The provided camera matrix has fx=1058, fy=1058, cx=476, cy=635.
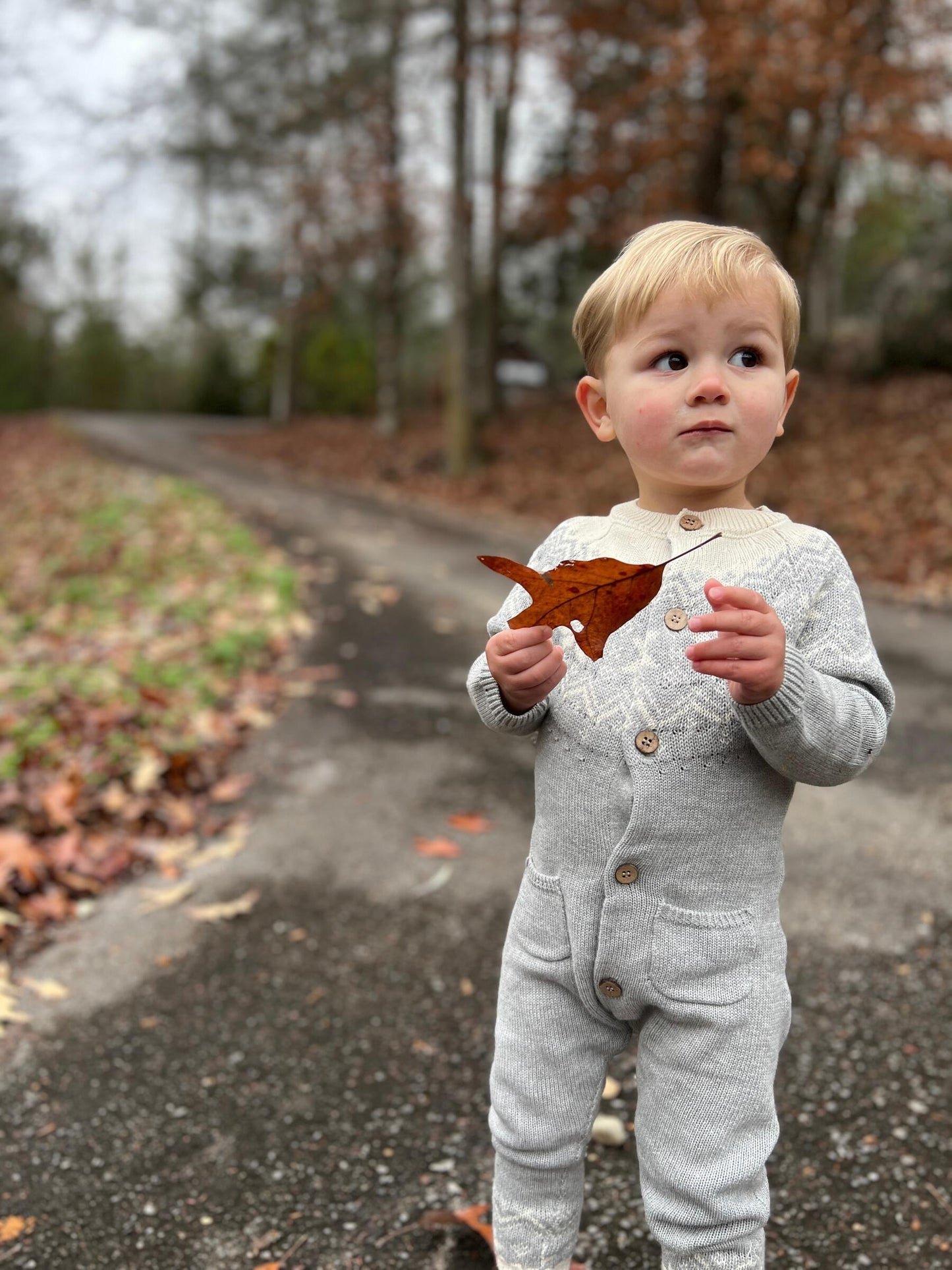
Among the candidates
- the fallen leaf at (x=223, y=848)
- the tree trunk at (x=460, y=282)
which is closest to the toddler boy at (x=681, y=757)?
the fallen leaf at (x=223, y=848)

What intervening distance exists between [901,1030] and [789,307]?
1.86 metres

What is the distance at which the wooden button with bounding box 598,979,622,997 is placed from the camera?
1.54 m

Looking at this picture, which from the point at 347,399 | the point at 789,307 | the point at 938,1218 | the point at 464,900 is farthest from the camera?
the point at 347,399

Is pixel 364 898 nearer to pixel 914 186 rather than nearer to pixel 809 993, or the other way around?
pixel 809 993

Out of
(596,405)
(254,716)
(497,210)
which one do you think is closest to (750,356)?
(596,405)

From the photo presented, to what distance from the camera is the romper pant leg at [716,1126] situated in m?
1.50

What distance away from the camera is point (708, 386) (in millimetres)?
1387

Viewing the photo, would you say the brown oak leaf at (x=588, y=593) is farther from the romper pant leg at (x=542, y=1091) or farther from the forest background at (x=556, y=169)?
the forest background at (x=556, y=169)

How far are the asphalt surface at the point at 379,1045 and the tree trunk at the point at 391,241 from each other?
12.4 m

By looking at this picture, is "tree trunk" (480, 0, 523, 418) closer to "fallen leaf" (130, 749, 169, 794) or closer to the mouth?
"fallen leaf" (130, 749, 169, 794)

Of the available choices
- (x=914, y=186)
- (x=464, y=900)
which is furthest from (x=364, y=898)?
(x=914, y=186)

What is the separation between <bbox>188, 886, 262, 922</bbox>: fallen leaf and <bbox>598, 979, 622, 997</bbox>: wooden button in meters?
Answer: 1.84

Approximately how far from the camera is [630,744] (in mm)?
1492

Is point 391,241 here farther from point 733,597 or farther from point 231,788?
point 733,597
